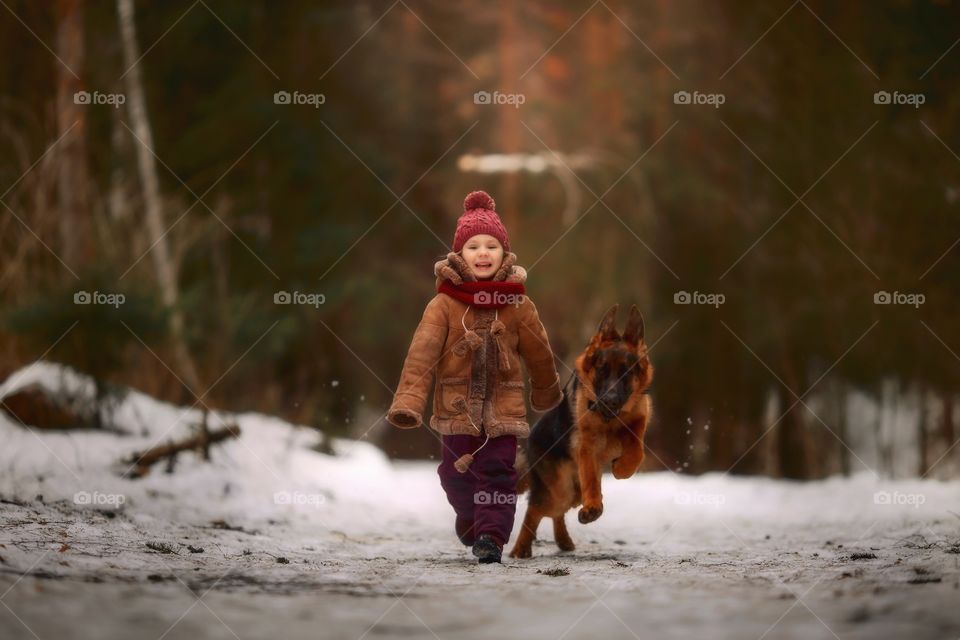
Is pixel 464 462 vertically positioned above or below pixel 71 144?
below

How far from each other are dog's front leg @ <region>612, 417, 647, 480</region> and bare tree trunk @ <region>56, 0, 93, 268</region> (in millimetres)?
7106

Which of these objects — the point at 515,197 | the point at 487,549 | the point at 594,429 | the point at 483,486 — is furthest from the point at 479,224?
the point at 515,197

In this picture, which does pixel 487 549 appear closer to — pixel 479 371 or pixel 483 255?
pixel 479 371

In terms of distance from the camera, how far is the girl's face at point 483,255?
6.57 m

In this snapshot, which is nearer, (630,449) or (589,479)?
(589,479)

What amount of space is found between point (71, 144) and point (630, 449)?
8.79 metres

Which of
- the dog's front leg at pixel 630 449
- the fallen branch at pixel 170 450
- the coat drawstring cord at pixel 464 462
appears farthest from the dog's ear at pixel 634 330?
the fallen branch at pixel 170 450

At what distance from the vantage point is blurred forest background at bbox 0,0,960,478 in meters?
11.8

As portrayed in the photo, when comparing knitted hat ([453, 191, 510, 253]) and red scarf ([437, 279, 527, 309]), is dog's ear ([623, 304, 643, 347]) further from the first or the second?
knitted hat ([453, 191, 510, 253])

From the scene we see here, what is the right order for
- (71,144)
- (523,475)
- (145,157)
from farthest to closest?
(145,157) → (71,144) → (523,475)

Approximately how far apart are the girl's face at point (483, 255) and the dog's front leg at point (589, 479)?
1.21m

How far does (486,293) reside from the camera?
6531 millimetres

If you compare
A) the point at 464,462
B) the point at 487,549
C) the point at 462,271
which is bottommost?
the point at 487,549

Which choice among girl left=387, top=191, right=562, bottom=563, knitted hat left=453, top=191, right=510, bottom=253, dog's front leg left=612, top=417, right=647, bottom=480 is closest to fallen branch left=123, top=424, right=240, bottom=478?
girl left=387, top=191, right=562, bottom=563
